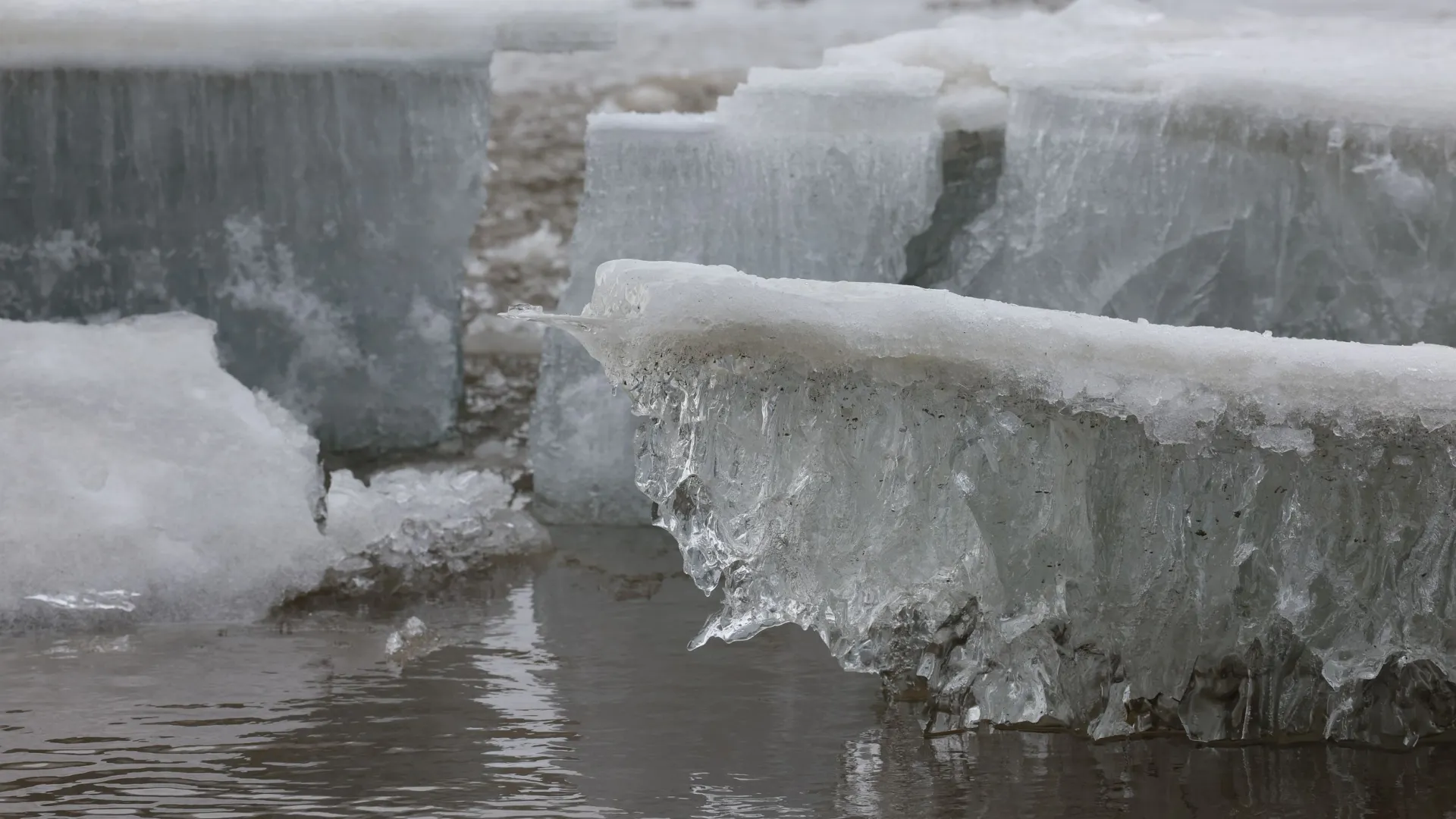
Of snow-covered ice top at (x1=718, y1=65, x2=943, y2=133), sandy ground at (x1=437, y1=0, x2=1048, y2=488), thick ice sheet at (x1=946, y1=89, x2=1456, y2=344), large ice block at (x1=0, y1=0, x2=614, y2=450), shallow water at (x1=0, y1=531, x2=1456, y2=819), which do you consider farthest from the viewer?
sandy ground at (x1=437, y1=0, x2=1048, y2=488)

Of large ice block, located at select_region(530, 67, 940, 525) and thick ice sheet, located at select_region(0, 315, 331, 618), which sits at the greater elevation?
large ice block, located at select_region(530, 67, 940, 525)

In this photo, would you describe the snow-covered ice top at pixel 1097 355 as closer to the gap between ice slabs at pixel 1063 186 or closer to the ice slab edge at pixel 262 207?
the gap between ice slabs at pixel 1063 186

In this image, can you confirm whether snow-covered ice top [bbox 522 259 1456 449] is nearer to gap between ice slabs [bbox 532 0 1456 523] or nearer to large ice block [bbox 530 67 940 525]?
gap between ice slabs [bbox 532 0 1456 523]

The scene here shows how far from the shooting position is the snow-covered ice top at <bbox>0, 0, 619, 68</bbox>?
422cm

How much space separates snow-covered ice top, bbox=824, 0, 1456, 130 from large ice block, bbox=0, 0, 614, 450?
3.35 feet

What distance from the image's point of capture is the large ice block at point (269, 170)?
4324mm

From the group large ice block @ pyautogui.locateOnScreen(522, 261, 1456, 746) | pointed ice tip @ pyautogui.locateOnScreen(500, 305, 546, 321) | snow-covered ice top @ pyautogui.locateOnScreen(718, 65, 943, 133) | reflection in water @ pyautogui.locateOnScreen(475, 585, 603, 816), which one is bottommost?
reflection in water @ pyautogui.locateOnScreen(475, 585, 603, 816)

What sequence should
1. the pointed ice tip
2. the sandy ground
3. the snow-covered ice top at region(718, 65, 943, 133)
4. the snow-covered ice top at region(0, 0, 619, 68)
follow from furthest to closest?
the sandy ground → the snow-covered ice top at region(0, 0, 619, 68) → the snow-covered ice top at region(718, 65, 943, 133) → the pointed ice tip

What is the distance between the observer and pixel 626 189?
4254 mm

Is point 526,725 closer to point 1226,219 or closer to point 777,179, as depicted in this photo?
point 777,179

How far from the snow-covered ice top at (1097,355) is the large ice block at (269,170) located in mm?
2289

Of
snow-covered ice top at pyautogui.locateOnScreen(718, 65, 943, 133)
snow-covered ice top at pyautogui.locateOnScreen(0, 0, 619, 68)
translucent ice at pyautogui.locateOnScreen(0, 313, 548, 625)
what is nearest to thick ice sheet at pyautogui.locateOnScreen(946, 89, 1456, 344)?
snow-covered ice top at pyautogui.locateOnScreen(718, 65, 943, 133)

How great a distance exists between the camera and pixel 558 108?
7.63 metres

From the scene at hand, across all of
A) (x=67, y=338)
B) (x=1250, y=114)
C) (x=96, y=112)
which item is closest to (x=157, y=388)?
(x=67, y=338)
